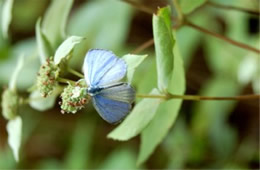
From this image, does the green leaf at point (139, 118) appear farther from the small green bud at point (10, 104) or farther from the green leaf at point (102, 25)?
the green leaf at point (102, 25)

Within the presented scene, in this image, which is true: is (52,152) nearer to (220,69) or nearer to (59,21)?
(220,69)

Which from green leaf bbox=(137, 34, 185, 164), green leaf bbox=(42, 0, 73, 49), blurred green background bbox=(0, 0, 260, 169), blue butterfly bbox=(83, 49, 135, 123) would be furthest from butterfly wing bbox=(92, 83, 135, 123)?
blurred green background bbox=(0, 0, 260, 169)

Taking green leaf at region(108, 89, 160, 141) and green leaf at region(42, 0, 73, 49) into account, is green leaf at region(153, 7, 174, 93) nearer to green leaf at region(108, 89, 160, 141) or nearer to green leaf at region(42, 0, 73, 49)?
green leaf at region(108, 89, 160, 141)

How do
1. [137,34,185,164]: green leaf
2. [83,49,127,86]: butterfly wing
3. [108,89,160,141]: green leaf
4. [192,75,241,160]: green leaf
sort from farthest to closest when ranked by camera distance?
[192,75,241,160]: green leaf → [137,34,185,164]: green leaf → [108,89,160,141]: green leaf → [83,49,127,86]: butterfly wing

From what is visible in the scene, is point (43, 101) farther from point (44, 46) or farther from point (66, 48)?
point (66, 48)

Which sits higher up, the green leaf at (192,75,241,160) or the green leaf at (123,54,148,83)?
the green leaf at (123,54,148,83)

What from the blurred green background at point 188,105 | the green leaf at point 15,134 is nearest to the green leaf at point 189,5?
the green leaf at point 15,134
